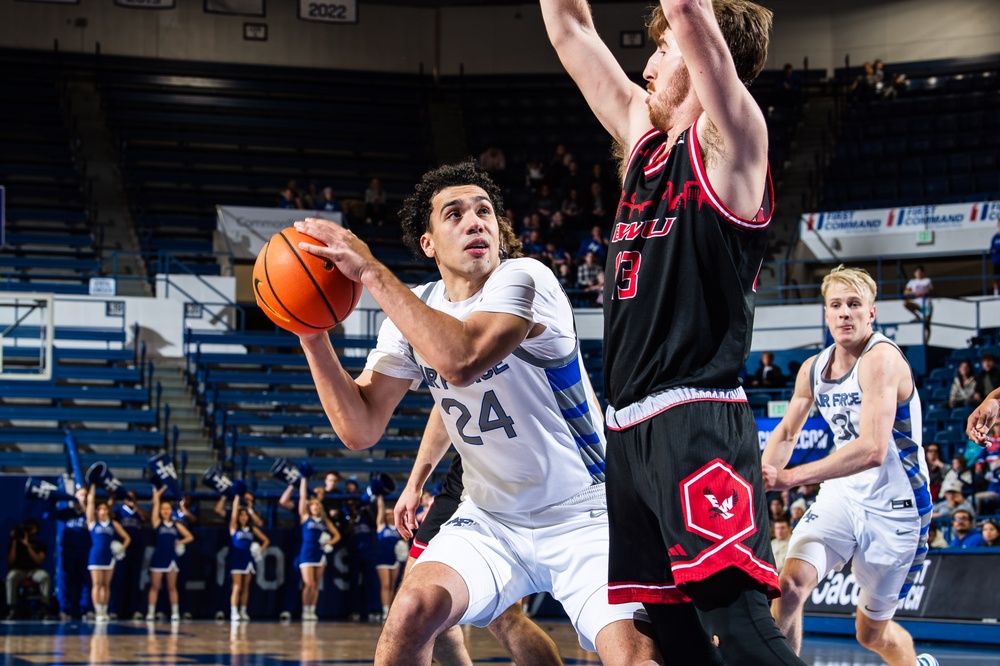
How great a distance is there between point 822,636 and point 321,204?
13271mm

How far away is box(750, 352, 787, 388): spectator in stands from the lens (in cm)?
1817

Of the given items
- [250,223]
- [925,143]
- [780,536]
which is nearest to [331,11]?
[250,223]

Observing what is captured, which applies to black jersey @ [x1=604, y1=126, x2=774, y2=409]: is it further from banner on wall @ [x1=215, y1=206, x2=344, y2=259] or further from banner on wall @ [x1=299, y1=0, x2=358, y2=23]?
banner on wall @ [x1=299, y1=0, x2=358, y2=23]

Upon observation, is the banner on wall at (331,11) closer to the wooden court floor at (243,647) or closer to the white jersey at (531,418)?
the wooden court floor at (243,647)

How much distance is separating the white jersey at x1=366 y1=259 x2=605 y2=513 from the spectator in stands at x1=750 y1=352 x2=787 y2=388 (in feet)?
46.8

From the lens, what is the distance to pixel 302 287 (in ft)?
12.4

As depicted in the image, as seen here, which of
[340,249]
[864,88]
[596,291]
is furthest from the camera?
[864,88]

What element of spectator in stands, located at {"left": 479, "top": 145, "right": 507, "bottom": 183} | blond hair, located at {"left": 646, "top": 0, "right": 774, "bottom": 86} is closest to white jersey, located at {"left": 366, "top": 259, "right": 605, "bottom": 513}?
blond hair, located at {"left": 646, "top": 0, "right": 774, "bottom": 86}

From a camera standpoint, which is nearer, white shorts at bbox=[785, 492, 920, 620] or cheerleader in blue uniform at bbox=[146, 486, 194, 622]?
white shorts at bbox=[785, 492, 920, 620]

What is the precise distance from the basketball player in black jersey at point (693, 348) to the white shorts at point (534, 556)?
81cm

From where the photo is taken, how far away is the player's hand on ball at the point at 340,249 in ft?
11.6

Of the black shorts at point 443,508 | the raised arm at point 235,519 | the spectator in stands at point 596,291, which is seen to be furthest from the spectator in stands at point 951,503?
the black shorts at point 443,508

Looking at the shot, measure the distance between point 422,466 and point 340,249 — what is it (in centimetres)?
184

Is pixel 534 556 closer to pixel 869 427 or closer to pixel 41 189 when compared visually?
pixel 869 427
